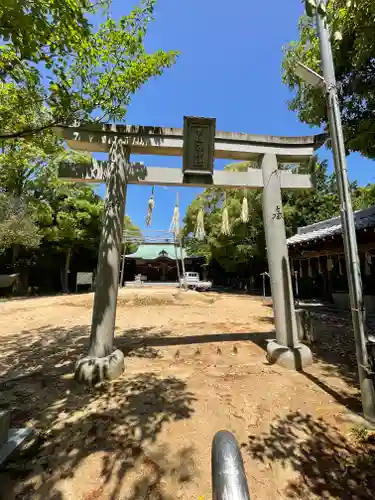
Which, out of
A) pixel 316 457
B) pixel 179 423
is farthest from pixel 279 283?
pixel 179 423

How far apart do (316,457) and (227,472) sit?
2.35 m

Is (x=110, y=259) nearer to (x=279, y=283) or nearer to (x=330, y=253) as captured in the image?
(x=279, y=283)

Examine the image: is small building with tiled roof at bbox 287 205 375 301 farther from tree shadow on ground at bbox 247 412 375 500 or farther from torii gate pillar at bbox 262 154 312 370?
tree shadow on ground at bbox 247 412 375 500

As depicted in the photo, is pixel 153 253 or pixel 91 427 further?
pixel 153 253

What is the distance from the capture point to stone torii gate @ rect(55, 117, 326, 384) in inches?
185

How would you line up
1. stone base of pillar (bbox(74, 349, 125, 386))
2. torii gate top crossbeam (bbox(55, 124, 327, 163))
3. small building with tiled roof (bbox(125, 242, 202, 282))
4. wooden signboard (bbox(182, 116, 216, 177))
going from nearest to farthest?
1. stone base of pillar (bbox(74, 349, 125, 386))
2. torii gate top crossbeam (bbox(55, 124, 327, 163))
3. wooden signboard (bbox(182, 116, 216, 177))
4. small building with tiled roof (bbox(125, 242, 202, 282))

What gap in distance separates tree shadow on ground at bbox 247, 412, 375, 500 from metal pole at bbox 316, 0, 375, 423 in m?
0.63

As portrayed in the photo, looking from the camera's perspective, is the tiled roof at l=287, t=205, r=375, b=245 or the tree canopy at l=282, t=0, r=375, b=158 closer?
the tree canopy at l=282, t=0, r=375, b=158

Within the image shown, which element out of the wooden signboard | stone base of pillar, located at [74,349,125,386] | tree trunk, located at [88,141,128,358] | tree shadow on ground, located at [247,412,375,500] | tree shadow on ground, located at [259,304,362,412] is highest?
the wooden signboard

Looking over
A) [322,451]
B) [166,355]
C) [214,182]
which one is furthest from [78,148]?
[322,451]

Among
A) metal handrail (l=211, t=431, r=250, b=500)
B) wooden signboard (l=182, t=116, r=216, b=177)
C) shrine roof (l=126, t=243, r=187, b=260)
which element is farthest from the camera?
shrine roof (l=126, t=243, r=187, b=260)

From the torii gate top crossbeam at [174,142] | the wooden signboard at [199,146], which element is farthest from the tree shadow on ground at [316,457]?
the torii gate top crossbeam at [174,142]

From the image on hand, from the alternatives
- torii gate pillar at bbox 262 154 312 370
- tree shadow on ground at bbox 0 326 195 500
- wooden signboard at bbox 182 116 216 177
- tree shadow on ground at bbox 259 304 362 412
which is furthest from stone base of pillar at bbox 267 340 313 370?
wooden signboard at bbox 182 116 216 177

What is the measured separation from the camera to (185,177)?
5414 mm
